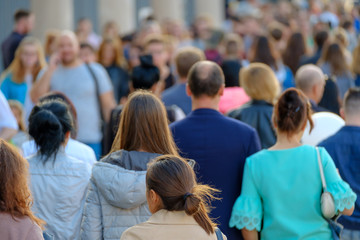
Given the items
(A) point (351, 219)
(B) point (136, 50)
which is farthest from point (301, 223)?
(B) point (136, 50)

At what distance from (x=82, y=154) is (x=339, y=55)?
5020 mm

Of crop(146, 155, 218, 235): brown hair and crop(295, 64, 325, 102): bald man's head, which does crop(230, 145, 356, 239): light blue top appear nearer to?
crop(146, 155, 218, 235): brown hair

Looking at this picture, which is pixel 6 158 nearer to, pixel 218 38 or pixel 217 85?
pixel 217 85

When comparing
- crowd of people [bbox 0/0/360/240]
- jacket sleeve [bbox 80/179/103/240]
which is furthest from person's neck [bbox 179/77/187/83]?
jacket sleeve [bbox 80/179/103/240]

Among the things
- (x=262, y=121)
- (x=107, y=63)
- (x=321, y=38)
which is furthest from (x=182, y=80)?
(x=321, y=38)

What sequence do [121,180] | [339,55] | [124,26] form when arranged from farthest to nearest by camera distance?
[124,26] → [339,55] → [121,180]

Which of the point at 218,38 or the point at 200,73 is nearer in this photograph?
the point at 200,73

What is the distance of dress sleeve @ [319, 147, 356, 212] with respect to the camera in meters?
4.42

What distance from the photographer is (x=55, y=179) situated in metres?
4.38

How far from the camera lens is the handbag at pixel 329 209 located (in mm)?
4410

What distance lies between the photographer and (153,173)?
328 centimetres

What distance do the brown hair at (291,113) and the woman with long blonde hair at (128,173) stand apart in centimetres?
95

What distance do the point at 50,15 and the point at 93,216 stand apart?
9.93 meters

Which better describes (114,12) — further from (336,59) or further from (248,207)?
(248,207)
